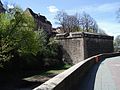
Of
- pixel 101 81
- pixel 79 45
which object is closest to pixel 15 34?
pixel 101 81

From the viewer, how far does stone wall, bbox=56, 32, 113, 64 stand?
50.3m

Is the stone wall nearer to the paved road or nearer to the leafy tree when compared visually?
the leafy tree

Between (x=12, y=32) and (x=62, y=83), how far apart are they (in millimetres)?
21675

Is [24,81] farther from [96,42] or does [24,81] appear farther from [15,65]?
[96,42]

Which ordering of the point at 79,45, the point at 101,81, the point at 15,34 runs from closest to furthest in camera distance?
the point at 101,81 < the point at 15,34 < the point at 79,45

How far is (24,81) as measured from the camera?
112 feet

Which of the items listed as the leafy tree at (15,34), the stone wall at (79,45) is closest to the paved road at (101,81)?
the leafy tree at (15,34)

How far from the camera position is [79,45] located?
50.7 metres

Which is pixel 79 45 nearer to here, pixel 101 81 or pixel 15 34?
pixel 15 34

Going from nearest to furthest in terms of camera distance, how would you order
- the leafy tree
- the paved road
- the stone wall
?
the paved road → the leafy tree → the stone wall

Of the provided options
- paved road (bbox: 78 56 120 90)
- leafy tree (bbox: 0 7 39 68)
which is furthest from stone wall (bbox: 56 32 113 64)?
paved road (bbox: 78 56 120 90)

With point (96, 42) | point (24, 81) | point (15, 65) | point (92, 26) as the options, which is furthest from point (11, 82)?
point (92, 26)

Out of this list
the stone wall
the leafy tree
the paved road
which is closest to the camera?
the paved road

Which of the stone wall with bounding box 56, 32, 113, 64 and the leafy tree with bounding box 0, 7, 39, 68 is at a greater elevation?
the leafy tree with bounding box 0, 7, 39, 68
